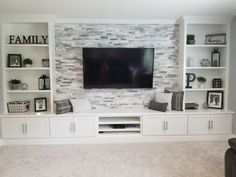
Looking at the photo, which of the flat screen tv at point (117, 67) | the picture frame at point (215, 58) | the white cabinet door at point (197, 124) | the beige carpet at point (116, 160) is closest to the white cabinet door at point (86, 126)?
the beige carpet at point (116, 160)

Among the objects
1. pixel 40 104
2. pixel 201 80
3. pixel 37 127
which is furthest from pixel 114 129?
pixel 201 80

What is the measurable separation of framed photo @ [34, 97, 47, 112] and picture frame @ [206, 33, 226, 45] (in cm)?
350

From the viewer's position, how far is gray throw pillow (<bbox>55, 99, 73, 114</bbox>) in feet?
13.8

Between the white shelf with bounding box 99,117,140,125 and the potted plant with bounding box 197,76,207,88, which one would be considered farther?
the potted plant with bounding box 197,76,207,88

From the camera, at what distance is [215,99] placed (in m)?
4.68

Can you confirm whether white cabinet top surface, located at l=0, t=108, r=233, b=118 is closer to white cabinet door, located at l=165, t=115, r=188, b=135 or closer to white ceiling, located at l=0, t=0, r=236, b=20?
white cabinet door, located at l=165, t=115, r=188, b=135

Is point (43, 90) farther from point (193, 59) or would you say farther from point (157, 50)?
point (193, 59)

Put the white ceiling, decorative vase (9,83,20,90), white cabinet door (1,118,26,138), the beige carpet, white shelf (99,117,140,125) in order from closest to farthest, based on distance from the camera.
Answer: the beige carpet, the white ceiling, white cabinet door (1,118,26,138), white shelf (99,117,140,125), decorative vase (9,83,20,90)

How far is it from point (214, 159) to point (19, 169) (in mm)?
2852

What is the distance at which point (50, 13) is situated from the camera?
13.3 ft

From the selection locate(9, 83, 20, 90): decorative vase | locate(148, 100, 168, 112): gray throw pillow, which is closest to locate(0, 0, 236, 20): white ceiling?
locate(9, 83, 20, 90): decorative vase

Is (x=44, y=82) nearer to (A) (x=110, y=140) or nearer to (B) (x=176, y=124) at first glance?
(A) (x=110, y=140)

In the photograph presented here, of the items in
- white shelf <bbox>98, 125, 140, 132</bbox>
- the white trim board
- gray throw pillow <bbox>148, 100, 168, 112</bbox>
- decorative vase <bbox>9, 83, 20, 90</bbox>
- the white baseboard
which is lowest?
the white baseboard

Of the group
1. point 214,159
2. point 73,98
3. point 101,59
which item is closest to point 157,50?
point 101,59
